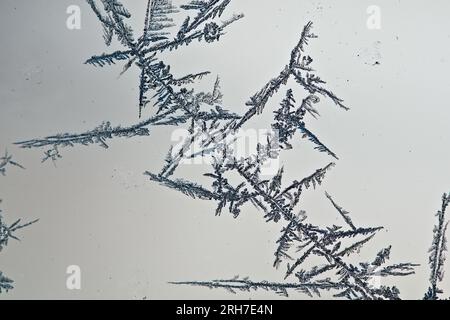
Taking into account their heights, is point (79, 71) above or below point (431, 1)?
below

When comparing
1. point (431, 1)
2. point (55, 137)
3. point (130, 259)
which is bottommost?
point (130, 259)

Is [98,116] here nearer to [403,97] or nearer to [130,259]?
[130,259]

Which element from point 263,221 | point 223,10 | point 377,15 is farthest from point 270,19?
point 263,221

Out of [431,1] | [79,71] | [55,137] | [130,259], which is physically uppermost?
[431,1]

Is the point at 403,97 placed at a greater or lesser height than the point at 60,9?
lesser

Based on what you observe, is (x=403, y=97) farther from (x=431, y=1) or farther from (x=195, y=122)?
(x=195, y=122)

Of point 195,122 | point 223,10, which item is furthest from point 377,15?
point 195,122
